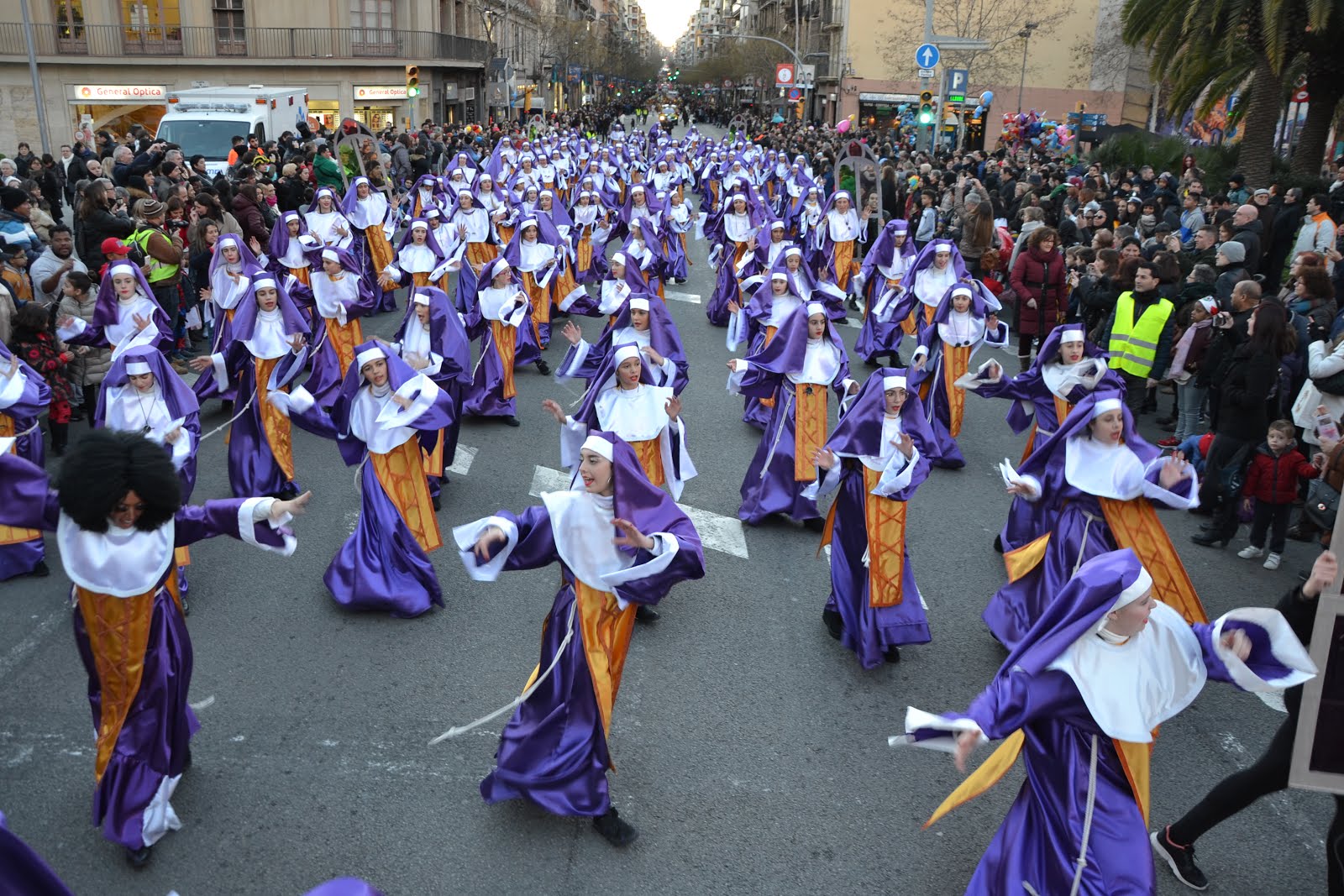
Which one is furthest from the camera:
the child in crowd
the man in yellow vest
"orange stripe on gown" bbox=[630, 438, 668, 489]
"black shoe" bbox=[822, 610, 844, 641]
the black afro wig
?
the man in yellow vest

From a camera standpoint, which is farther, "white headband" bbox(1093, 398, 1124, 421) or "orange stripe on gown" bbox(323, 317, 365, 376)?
"orange stripe on gown" bbox(323, 317, 365, 376)

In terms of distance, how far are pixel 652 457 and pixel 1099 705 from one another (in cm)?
384

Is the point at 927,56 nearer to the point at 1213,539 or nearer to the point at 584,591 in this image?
the point at 1213,539

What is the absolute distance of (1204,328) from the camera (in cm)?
945

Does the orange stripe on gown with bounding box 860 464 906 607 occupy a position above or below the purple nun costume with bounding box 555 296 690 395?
below

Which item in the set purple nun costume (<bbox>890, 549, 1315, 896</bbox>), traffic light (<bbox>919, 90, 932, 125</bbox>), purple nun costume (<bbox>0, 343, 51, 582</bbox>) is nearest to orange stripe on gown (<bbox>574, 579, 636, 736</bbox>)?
purple nun costume (<bbox>890, 549, 1315, 896</bbox>)

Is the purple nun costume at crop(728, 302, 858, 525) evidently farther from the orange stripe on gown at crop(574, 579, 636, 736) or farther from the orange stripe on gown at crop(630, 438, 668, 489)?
the orange stripe on gown at crop(574, 579, 636, 736)

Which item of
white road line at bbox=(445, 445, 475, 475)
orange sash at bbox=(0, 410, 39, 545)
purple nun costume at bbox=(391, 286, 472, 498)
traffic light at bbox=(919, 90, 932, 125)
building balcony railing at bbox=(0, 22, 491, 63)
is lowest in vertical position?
white road line at bbox=(445, 445, 475, 475)

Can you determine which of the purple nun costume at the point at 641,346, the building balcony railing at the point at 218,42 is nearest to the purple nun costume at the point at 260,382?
the purple nun costume at the point at 641,346

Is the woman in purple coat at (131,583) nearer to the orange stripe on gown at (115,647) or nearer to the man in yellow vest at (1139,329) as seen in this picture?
the orange stripe on gown at (115,647)

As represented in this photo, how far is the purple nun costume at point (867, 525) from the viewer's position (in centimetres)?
627

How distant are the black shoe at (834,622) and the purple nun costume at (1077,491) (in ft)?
2.88

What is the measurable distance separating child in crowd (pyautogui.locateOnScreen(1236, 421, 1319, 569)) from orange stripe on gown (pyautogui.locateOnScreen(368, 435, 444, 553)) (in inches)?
212

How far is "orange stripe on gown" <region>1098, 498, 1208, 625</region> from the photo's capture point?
5742mm
